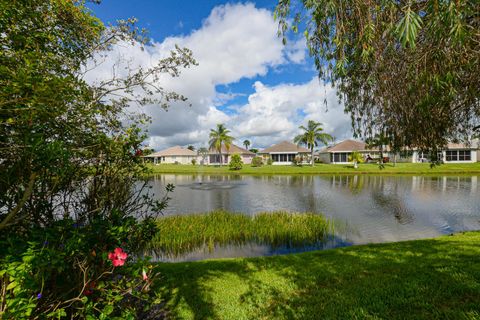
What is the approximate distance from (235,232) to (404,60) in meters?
8.62

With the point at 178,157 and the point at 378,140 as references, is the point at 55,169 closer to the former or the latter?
the point at 378,140

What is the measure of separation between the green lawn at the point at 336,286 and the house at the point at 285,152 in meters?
52.5

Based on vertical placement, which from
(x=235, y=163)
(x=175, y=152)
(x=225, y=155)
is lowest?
(x=235, y=163)

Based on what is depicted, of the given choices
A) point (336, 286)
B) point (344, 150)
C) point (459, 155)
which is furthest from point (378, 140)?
point (459, 155)

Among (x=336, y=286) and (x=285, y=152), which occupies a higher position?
(x=285, y=152)

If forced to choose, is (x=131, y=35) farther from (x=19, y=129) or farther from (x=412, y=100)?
(x=412, y=100)

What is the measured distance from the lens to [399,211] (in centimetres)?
1514

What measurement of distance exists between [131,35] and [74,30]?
1176 mm

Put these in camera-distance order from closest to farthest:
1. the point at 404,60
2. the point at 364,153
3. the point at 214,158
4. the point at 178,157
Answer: the point at 404,60
the point at 364,153
the point at 214,158
the point at 178,157

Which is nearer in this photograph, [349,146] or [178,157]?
[349,146]

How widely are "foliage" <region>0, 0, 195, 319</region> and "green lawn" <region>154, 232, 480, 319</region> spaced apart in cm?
169

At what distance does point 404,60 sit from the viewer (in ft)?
15.1

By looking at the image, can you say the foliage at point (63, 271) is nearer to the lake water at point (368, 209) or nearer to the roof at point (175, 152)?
the lake water at point (368, 209)

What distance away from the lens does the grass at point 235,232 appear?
956 centimetres
